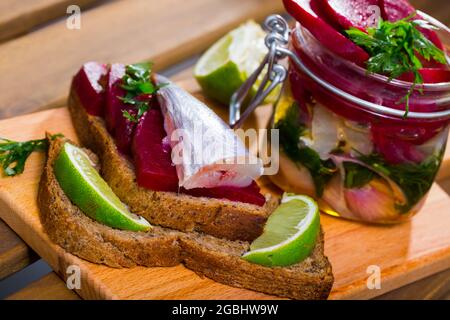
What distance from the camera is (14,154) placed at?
9.05ft

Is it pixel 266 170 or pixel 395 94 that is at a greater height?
pixel 395 94

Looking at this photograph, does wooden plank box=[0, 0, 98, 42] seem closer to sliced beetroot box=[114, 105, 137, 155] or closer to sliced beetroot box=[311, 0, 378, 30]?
sliced beetroot box=[114, 105, 137, 155]

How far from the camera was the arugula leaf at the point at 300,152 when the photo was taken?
9.16 ft

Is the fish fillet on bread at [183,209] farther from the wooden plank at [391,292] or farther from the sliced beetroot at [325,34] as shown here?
the sliced beetroot at [325,34]

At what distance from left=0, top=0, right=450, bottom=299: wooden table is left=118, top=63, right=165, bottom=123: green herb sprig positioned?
54cm

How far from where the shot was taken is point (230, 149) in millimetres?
2506

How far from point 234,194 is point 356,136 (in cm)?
50

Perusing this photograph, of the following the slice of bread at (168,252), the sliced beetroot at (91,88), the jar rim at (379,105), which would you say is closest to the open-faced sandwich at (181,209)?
the slice of bread at (168,252)

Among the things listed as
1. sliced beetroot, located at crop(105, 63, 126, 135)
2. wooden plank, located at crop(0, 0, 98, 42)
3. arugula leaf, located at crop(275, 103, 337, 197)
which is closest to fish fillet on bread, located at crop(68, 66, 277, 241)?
sliced beetroot, located at crop(105, 63, 126, 135)

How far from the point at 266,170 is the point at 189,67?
1.16 meters

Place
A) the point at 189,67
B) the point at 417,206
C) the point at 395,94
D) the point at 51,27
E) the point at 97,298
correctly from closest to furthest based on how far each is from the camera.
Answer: the point at 97,298 < the point at 395,94 < the point at 417,206 < the point at 51,27 < the point at 189,67

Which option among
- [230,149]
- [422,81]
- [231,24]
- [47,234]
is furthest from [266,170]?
[231,24]

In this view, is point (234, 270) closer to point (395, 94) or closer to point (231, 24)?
point (395, 94)

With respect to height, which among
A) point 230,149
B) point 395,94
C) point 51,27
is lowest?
point 51,27
